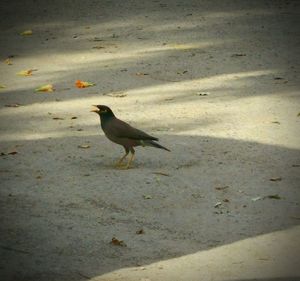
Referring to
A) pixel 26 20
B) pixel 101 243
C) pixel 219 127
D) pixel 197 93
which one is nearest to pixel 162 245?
pixel 101 243

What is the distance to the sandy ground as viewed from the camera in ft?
18.4

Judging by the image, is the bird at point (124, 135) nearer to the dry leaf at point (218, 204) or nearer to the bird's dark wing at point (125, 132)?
the bird's dark wing at point (125, 132)

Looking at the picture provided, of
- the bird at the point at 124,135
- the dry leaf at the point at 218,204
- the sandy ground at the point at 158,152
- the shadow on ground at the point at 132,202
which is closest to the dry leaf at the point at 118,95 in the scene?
the sandy ground at the point at 158,152

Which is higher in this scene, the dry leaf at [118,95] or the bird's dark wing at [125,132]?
the bird's dark wing at [125,132]

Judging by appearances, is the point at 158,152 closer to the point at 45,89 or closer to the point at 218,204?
the point at 218,204

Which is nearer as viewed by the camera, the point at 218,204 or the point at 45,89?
the point at 218,204

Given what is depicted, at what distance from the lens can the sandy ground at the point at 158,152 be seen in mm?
5605

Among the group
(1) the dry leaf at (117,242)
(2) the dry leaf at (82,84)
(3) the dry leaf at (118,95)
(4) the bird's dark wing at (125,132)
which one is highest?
(4) the bird's dark wing at (125,132)

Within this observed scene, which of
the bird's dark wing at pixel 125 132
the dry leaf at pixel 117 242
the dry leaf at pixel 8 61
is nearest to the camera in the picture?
the dry leaf at pixel 117 242

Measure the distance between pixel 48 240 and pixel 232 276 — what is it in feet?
4.75

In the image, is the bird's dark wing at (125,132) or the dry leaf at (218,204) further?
the bird's dark wing at (125,132)

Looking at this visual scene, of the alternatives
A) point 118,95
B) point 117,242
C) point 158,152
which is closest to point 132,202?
point 117,242

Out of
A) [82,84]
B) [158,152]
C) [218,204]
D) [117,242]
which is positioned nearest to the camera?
[117,242]

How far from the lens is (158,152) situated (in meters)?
8.21
